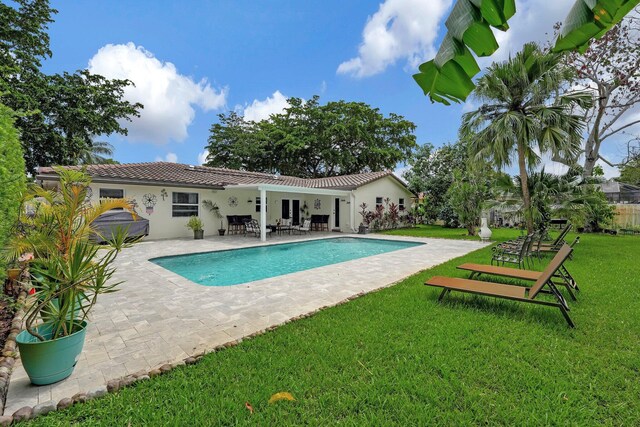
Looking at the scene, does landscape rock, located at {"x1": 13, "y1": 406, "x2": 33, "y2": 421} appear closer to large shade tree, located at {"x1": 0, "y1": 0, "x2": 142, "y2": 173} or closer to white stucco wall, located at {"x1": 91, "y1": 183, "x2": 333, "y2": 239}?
white stucco wall, located at {"x1": 91, "y1": 183, "x2": 333, "y2": 239}

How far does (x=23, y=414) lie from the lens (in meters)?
2.53

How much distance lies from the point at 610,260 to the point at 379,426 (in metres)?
11.5

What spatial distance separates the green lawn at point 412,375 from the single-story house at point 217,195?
454 inches

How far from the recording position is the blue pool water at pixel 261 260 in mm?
8773

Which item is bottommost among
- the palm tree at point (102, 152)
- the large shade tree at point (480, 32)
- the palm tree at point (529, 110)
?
the large shade tree at point (480, 32)

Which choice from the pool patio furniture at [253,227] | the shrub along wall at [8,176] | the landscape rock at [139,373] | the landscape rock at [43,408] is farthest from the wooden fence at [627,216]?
the shrub along wall at [8,176]

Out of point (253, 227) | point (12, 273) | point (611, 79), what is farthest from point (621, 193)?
point (12, 273)

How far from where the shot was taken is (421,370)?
3.24 meters

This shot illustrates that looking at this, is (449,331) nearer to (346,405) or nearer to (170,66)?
(346,405)

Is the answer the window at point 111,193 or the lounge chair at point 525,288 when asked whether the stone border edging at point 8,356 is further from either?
the window at point 111,193

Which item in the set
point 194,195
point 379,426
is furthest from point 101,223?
point 379,426

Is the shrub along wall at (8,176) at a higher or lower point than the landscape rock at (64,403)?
higher

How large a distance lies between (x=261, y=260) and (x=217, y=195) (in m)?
8.07

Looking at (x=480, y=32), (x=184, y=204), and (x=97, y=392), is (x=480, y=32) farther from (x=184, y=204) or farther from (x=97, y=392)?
(x=184, y=204)
